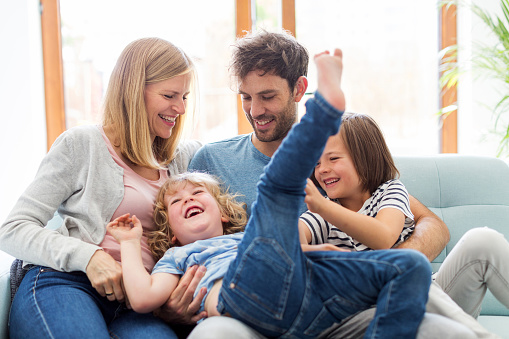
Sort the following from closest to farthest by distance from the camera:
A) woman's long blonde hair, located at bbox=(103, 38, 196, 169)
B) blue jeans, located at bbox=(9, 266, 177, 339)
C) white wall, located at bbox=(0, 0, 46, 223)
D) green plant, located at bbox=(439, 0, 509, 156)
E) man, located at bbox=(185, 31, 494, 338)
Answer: blue jeans, located at bbox=(9, 266, 177, 339), woman's long blonde hair, located at bbox=(103, 38, 196, 169), man, located at bbox=(185, 31, 494, 338), green plant, located at bbox=(439, 0, 509, 156), white wall, located at bbox=(0, 0, 46, 223)

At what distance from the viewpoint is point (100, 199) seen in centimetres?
159

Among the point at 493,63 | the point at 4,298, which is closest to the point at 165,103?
the point at 4,298

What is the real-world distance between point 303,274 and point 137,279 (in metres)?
0.49

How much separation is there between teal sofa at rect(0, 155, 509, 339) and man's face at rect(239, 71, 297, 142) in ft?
1.75

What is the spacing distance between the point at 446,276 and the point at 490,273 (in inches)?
4.9

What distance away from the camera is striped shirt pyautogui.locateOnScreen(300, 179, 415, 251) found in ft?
5.14

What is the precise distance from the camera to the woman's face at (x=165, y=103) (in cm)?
172

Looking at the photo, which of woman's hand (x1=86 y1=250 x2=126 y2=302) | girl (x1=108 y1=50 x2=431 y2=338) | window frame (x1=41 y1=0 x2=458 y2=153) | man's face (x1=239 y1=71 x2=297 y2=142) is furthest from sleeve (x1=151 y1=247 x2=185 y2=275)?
window frame (x1=41 y1=0 x2=458 y2=153)

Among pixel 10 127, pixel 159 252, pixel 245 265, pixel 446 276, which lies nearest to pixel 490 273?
pixel 446 276

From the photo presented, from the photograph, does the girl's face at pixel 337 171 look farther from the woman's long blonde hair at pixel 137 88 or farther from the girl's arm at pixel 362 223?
the woman's long blonde hair at pixel 137 88

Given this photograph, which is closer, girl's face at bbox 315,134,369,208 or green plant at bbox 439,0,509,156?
girl's face at bbox 315,134,369,208

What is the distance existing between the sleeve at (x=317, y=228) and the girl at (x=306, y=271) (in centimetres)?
40

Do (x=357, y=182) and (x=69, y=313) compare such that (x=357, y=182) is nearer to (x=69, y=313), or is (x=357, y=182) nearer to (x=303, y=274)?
(x=303, y=274)

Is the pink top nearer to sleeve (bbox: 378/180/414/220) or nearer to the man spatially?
the man
